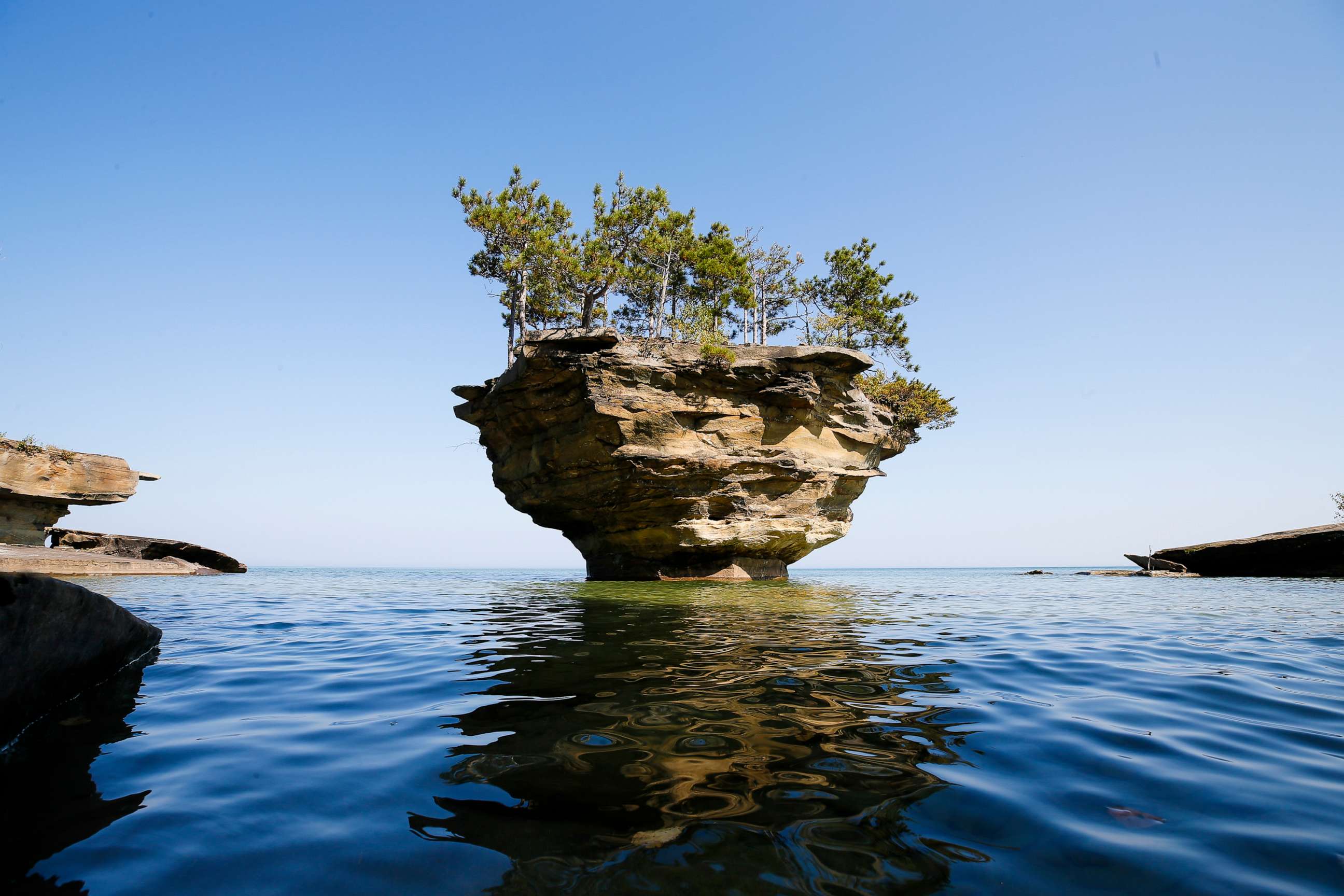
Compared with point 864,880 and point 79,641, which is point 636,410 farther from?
point 864,880

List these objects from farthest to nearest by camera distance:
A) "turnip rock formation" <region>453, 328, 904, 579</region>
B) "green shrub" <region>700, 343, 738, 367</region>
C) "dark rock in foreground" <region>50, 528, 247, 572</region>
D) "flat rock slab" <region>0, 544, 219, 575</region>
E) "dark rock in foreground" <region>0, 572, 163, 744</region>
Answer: "dark rock in foreground" <region>50, 528, 247, 572</region>
"green shrub" <region>700, 343, 738, 367</region>
"turnip rock formation" <region>453, 328, 904, 579</region>
"flat rock slab" <region>0, 544, 219, 575</region>
"dark rock in foreground" <region>0, 572, 163, 744</region>

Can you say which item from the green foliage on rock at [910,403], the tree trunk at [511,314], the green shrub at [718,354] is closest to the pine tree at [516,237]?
the tree trunk at [511,314]

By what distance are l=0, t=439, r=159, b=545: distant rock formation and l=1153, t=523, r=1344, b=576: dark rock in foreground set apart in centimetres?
5229

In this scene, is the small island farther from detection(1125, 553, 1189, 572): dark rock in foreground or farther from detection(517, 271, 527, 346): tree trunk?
detection(1125, 553, 1189, 572): dark rock in foreground

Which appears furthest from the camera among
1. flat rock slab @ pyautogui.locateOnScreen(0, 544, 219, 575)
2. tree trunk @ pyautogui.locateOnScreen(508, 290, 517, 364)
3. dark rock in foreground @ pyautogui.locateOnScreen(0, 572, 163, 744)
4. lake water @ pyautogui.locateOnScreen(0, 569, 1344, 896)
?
tree trunk @ pyautogui.locateOnScreen(508, 290, 517, 364)

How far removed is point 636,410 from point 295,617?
497 inches

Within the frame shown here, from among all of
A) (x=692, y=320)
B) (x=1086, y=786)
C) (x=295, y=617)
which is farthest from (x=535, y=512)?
(x=1086, y=786)

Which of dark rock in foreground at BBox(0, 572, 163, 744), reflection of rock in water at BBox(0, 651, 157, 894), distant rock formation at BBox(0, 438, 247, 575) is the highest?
distant rock formation at BBox(0, 438, 247, 575)

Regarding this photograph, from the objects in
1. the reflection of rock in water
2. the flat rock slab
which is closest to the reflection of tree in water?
the reflection of rock in water

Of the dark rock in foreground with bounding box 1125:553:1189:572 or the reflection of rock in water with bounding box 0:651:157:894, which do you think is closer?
the reflection of rock in water with bounding box 0:651:157:894

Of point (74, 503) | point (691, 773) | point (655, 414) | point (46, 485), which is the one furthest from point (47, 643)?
point (74, 503)

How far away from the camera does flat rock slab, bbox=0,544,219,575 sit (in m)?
17.5

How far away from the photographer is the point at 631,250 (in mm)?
25344

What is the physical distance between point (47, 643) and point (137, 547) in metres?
30.1
